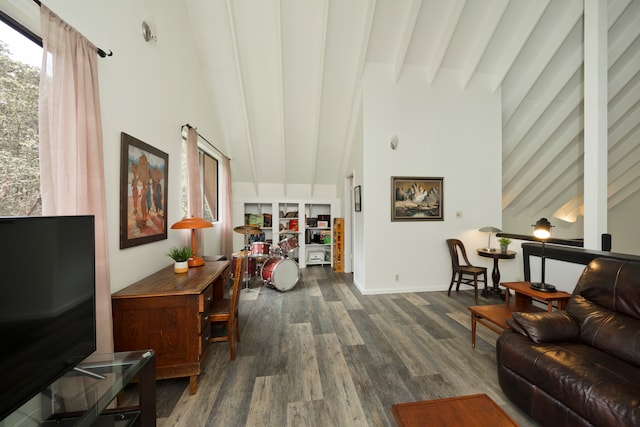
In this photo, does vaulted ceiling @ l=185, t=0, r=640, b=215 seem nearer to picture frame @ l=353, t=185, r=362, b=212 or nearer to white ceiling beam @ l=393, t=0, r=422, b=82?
white ceiling beam @ l=393, t=0, r=422, b=82

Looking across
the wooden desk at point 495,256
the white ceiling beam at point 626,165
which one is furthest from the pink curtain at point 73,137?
the white ceiling beam at point 626,165

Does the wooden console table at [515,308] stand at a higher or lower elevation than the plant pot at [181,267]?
lower

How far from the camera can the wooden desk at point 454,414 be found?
1.12m

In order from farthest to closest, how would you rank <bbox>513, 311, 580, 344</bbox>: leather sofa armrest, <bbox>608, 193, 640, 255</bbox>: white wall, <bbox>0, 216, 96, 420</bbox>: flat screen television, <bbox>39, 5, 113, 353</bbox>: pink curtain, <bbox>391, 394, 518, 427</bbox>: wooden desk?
<bbox>608, 193, 640, 255</bbox>: white wall < <bbox>513, 311, 580, 344</bbox>: leather sofa armrest < <bbox>39, 5, 113, 353</bbox>: pink curtain < <bbox>391, 394, 518, 427</bbox>: wooden desk < <bbox>0, 216, 96, 420</bbox>: flat screen television

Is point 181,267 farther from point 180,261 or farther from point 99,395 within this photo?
point 99,395

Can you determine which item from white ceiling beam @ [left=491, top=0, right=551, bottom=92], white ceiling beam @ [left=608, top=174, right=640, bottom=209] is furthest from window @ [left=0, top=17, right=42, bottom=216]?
white ceiling beam @ [left=608, top=174, right=640, bottom=209]

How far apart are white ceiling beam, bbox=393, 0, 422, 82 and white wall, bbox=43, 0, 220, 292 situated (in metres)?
2.97

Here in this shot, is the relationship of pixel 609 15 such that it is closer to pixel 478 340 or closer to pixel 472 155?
pixel 472 155

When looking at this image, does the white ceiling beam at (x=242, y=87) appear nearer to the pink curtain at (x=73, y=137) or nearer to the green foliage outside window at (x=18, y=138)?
the pink curtain at (x=73, y=137)

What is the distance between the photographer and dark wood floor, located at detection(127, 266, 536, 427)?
5.45 feet

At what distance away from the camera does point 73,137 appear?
1432mm

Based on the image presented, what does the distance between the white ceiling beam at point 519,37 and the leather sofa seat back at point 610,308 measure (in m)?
3.36

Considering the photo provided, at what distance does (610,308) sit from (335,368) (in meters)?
2.12

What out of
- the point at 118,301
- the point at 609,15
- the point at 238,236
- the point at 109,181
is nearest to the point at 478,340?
the point at 118,301
